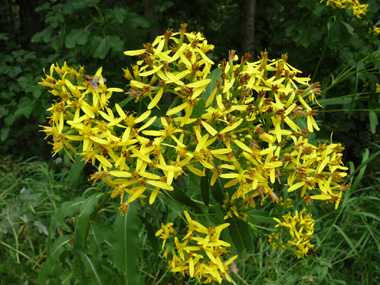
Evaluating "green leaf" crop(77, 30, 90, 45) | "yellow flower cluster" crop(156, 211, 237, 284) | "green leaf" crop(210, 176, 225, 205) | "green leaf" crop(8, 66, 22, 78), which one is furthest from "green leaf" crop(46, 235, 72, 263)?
"green leaf" crop(8, 66, 22, 78)

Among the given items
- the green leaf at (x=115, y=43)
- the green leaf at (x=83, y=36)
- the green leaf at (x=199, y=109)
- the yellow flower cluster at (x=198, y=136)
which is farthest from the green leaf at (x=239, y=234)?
the green leaf at (x=83, y=36)

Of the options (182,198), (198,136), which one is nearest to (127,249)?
(182,198)

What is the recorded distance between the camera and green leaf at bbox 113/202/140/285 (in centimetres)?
153

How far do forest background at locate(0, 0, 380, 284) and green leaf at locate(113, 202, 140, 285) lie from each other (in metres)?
0.04

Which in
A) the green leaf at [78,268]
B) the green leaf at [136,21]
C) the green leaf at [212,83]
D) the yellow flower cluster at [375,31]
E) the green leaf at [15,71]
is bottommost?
the green leaf at [78,268]

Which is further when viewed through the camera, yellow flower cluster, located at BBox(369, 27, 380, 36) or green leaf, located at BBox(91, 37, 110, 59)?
yellow flower cluster, located at BBox(369, 27, 380, 36)

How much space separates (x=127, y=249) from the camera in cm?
156

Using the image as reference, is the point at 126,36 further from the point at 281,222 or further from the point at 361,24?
the point at 361,24

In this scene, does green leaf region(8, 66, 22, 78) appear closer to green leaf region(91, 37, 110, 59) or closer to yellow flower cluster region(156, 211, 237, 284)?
green leaf region(91, 37, 110, 59)

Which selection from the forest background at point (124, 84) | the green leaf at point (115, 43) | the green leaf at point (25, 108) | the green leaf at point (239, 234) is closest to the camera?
the green leaf at point (239, 234)

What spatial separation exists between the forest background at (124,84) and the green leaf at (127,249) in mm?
40

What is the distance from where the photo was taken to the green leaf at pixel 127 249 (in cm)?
153

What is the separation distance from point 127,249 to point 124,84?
209 cm

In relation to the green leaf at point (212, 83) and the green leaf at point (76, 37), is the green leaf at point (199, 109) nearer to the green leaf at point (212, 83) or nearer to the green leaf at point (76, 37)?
the green leaf at point (212, 83)
